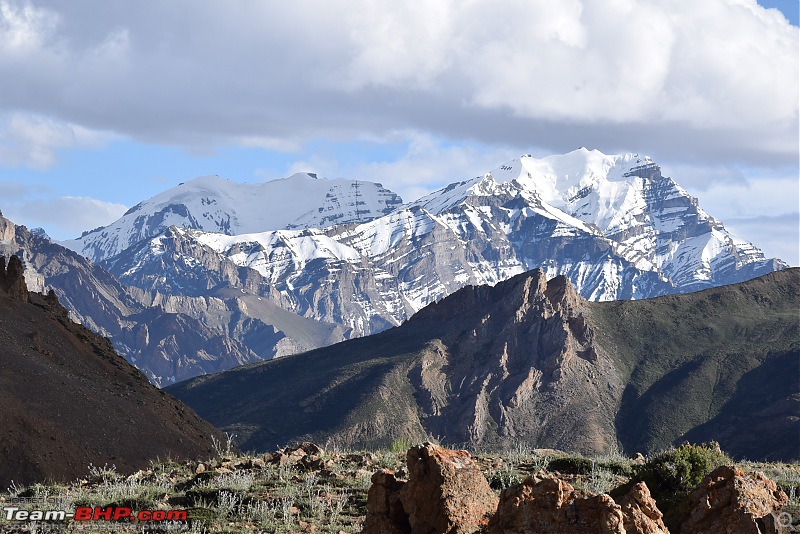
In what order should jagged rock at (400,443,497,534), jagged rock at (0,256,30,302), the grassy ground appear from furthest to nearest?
jagged rock at (0,256,30,302), the grassy ground, jagged rock at (400,443,497,534)

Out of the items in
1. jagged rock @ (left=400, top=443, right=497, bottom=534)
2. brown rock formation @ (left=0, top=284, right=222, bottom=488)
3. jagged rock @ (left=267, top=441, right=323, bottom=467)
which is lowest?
jagged rock @ (left=400, top=443, right=497, bottom=534)

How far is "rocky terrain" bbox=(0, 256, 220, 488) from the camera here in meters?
54.8

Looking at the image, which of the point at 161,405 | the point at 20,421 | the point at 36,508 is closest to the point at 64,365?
the point at 161,405

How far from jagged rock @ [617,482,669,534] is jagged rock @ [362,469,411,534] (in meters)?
4.32

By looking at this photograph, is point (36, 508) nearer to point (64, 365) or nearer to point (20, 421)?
point (20, 421)

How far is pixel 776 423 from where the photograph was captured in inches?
7534

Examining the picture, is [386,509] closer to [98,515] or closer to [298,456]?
[98,515]

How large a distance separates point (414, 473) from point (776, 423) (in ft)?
599

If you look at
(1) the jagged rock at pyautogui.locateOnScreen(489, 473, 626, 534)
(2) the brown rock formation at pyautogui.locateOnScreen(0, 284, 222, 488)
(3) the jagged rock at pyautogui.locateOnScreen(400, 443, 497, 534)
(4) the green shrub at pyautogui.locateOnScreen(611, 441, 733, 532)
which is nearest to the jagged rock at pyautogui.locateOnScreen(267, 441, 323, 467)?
(4) the green shrub at pyautogui.locateOnScreen(611, 441, 733, 532)

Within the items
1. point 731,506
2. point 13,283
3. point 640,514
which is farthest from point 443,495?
point 13,283

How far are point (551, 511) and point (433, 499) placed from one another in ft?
9.25

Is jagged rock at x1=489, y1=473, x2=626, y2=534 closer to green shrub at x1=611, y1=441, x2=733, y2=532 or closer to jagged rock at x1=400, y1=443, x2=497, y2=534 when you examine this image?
jagged rock at x1=400, y1=443, x2=497, y2=534

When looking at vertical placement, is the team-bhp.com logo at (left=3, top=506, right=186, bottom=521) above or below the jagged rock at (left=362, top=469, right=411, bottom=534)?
above

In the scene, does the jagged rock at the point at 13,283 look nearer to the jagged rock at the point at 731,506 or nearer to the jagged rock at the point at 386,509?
the jagged rock at the point at 386,509
